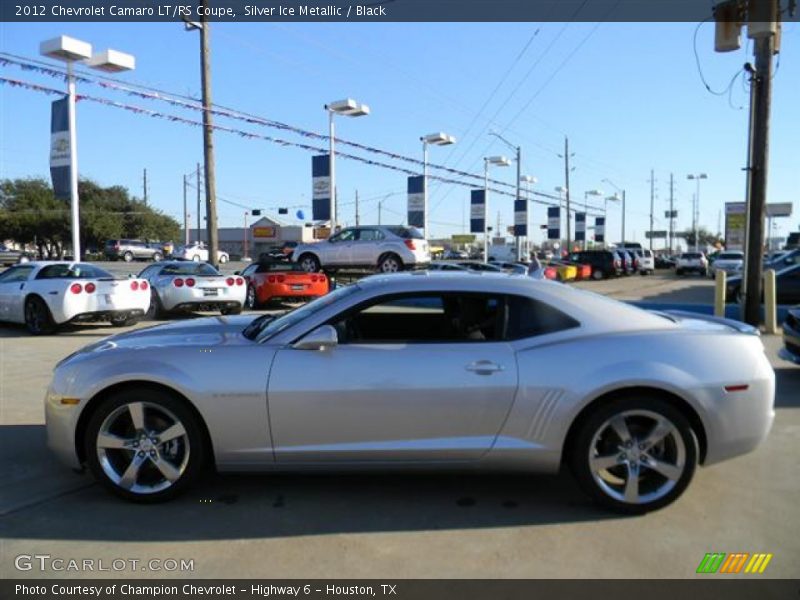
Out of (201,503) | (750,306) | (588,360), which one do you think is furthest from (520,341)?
(750,306)

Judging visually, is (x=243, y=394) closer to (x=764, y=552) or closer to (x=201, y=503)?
(x=201, y=503)

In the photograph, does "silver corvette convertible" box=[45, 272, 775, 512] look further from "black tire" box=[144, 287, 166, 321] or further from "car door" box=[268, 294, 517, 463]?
"black tire" box=[144, 287, 166, 321]

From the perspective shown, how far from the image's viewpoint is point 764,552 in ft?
11.4

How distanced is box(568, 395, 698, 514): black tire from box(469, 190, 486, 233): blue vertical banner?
34840mm

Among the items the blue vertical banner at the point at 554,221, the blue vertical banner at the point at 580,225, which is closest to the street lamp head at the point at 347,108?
the blue vertical banner at the point at 554,221

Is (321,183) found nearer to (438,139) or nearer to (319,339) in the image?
(438,139)

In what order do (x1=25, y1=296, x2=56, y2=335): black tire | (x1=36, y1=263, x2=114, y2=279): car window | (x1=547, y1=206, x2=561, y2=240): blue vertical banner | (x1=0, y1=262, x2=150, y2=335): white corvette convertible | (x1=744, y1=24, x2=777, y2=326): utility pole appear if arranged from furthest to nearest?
(x1=547, y1=206, x2=561, y2=240): blue vertical banner
(x1=744, y1=24, x2=777, y2=326): utility pole
(x1=36, y1=263, x2=114, y2=279): car window
(x1=25, y1=296, x2=56, y2=335): black tire
(x1=0, y1=262, x2=150, y2=335): white corvette convertible

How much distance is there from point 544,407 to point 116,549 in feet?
8.06

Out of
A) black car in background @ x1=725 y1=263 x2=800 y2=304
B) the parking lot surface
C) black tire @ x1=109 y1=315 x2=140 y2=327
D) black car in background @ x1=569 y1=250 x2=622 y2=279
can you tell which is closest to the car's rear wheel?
black tire @ x1=109 y1=315 x2=140 y2=327

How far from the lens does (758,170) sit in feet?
43.7

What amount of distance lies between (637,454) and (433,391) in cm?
127

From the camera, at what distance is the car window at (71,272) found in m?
11.7

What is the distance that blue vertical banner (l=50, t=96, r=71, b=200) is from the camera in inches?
635
